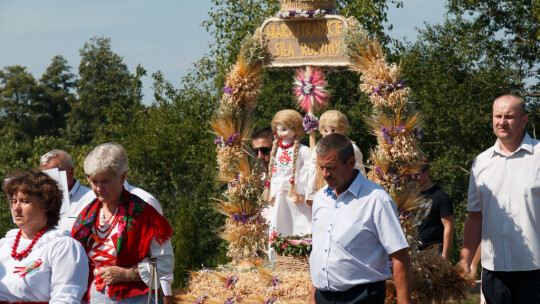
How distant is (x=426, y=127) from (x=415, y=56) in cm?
207

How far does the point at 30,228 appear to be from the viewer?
4012 millimetres

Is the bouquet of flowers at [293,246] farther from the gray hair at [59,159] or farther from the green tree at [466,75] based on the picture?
the green tree at [466,75]

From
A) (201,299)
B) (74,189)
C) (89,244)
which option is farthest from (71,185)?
(201,299)

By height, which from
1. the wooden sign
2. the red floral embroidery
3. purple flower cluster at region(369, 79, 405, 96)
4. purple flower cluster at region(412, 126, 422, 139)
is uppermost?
the wooden sign

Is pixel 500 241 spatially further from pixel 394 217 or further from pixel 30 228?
pixel 30 228

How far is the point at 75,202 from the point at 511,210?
11.4ft

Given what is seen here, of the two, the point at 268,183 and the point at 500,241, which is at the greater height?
the point at 268,183

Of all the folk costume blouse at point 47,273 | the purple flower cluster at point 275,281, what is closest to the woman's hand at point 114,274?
the folk costume blouse at point 47,273

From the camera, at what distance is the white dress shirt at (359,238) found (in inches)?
173

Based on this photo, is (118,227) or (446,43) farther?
(446,43)

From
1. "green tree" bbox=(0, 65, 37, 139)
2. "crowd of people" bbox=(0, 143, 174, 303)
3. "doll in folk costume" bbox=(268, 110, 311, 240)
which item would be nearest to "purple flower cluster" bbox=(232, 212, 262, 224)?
"doll in folk costume" bbox=(268, 110, 311, 240)

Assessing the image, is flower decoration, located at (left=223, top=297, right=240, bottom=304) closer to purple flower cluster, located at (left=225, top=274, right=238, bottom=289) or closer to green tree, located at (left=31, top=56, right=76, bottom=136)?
purple flower cluster, located at (left=225, top=274, right=238, bottom=289)

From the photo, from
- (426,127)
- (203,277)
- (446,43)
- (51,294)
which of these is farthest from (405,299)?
(446,43)

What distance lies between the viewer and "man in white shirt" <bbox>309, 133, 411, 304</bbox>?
441 cm
